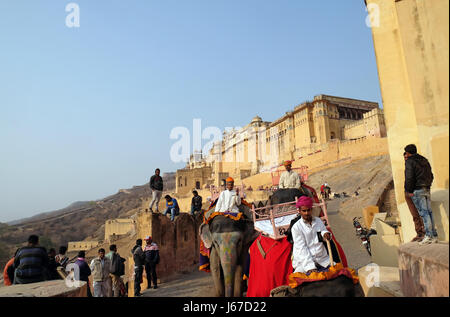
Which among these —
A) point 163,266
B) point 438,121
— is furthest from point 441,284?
point 163,266

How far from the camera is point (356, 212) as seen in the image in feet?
55.1

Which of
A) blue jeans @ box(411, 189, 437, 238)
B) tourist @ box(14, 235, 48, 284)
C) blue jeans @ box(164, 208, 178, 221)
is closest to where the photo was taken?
blue jeans @ box(411, 189, 437, 238)

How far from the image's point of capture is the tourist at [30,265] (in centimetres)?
472

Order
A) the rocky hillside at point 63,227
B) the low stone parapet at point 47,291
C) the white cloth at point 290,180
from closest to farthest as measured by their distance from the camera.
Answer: the low stone parapet at point 47,291 < the white cloth at point 290,180 < the rocky hillside at point 63,227

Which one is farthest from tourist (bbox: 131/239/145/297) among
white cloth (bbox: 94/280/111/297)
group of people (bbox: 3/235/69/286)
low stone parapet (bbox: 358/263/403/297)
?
low stone parapet (bbox: 358/263/403/297)

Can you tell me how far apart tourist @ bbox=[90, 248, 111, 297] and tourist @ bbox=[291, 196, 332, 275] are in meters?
5.24

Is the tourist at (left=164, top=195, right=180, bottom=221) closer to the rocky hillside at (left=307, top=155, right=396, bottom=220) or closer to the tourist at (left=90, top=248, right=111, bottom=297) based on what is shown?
the tourist at (left=90, top=248, right=111, bottom=297)

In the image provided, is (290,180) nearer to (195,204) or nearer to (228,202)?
(228,202)

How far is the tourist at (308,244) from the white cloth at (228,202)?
2.23m

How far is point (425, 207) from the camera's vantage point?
12.4 feet

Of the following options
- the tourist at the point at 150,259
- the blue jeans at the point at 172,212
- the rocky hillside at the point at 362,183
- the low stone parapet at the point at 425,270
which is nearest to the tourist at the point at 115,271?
the tourist at the point at 150,259

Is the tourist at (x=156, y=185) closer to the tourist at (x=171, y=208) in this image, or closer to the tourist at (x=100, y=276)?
the tourist at (x=171, y=208)

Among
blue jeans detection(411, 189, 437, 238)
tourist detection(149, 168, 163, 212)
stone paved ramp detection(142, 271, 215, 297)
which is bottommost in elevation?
stone paved ramp detection(142, 271, 215, 297)

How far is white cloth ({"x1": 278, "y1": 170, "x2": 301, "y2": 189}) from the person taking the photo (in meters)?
6.06
